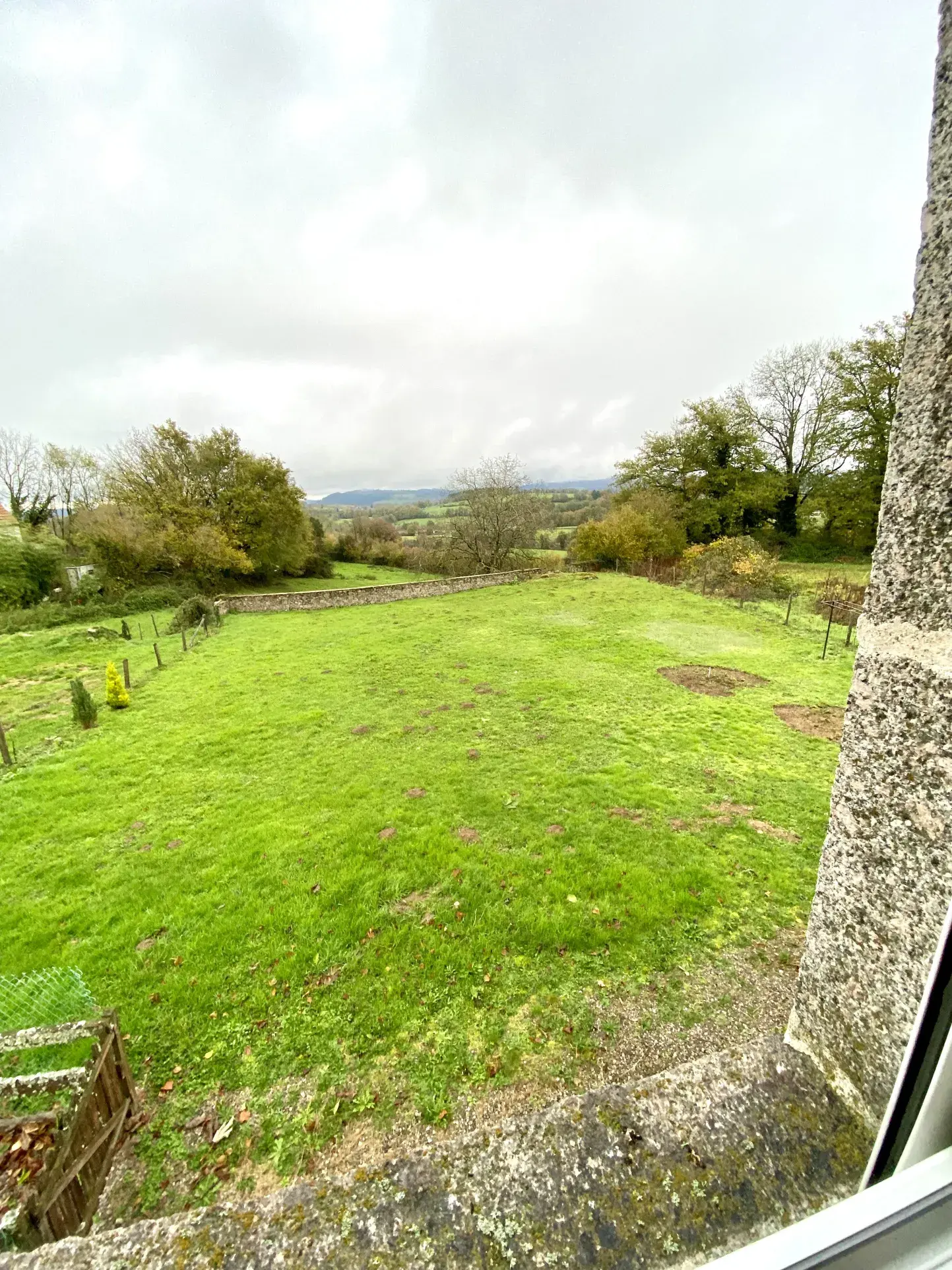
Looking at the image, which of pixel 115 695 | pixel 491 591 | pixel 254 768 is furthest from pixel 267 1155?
pixel 491 591

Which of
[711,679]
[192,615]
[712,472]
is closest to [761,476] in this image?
[712,472]

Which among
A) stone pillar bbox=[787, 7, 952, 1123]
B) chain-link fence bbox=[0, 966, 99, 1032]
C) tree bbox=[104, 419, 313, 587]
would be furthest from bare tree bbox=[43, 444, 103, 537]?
stone pillar bbox=[787, 7, 952, 1123]

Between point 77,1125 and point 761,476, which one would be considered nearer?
point 77,1125

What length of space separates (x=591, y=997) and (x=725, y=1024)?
0.86 meters

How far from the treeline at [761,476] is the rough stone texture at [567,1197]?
25030mm

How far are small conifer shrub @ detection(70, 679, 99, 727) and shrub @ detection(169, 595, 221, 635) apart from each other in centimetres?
865

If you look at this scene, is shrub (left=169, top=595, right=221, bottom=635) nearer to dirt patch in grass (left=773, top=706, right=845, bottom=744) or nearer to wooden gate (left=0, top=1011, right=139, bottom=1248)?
wooden gate (left=0, top=1011, right=139, bottom=1248)

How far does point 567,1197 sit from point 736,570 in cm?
1919

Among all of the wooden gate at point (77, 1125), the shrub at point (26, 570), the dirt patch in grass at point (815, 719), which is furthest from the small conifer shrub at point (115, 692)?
the shrub at point (26, 570)

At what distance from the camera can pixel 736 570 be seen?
57.2 feet

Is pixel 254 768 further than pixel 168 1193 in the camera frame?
Yes

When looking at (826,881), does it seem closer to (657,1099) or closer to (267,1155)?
(657,1099)

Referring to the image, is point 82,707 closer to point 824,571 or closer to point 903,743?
point 903,743

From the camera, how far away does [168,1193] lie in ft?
8.06
